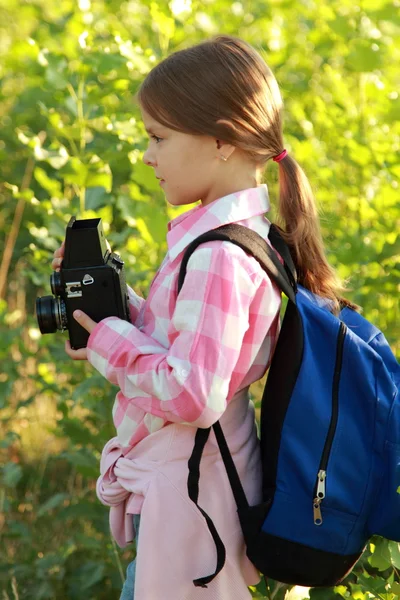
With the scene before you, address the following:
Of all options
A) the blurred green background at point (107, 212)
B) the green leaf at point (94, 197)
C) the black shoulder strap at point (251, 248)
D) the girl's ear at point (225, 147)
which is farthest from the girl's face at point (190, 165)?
the green leaf at point (94, 197)

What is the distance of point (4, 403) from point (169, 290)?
1.46 metres

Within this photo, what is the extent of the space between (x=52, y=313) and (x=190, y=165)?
399 mm

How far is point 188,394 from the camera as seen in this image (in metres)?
1.64

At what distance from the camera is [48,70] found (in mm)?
2869

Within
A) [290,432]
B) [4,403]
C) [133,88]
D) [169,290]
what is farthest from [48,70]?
[290,432]

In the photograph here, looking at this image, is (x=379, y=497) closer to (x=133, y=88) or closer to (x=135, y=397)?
(x=135, y=397)

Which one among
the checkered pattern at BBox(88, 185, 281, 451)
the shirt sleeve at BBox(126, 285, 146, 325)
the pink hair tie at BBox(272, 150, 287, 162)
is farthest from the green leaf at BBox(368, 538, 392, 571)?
the pink hair tie at BBox(272, 150, 287, 162)

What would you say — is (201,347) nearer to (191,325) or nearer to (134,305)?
(191,325)

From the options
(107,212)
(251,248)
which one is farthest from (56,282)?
(107,212)

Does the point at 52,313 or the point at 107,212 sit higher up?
the point at 52,313

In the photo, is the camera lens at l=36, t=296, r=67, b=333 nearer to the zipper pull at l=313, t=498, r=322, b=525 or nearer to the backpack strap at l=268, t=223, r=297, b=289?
the backpack strap at l=268, t=223, r=297, b=289

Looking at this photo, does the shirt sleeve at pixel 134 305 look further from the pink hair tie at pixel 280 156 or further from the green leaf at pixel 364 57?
the green leaf at pixel 364 57

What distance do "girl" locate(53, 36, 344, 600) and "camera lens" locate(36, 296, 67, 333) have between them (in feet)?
0.23

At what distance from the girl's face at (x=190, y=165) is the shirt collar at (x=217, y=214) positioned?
0.12ft
